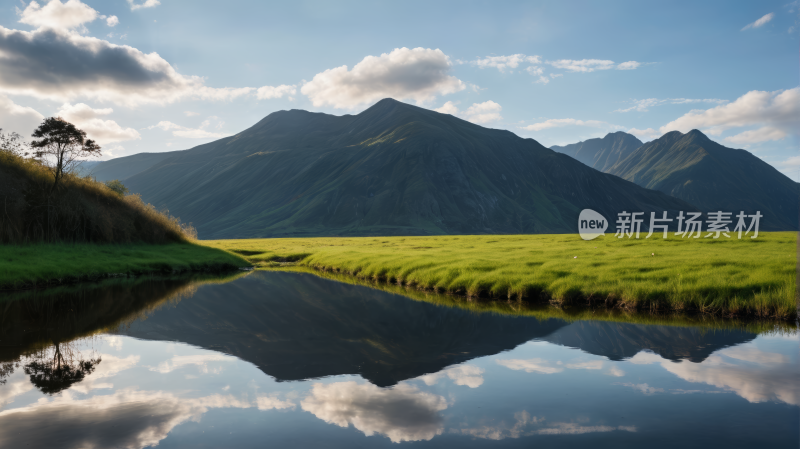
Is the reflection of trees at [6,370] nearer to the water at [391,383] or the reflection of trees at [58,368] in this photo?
the water at [391,383]

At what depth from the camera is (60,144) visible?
157 ft

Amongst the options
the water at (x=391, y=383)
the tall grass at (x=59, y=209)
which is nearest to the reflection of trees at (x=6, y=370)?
the water at (x=391, y=383)

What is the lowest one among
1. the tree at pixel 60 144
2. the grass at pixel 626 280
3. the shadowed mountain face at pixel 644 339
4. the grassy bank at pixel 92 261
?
the grassy bank at pixel 92 261

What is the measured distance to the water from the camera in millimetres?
→ 10000

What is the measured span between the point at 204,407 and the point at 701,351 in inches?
647

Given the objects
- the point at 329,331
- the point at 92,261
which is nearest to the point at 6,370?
the point at 329,331

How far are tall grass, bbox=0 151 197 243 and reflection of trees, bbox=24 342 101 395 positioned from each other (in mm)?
31087

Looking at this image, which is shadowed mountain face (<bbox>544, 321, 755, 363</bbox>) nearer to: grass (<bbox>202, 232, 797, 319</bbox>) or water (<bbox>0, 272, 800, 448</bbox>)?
water (<bbox>0, 272, 800, 448</bbox>)

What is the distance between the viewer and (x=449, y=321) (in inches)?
871

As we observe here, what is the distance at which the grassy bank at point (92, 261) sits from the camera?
34.9 m

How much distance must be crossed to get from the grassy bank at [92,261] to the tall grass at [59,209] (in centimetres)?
122

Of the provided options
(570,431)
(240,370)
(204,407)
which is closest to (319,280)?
(240,370)

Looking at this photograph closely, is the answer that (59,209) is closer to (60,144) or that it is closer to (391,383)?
(60,144)

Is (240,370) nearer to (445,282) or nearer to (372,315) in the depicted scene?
Answer: (372,315)
